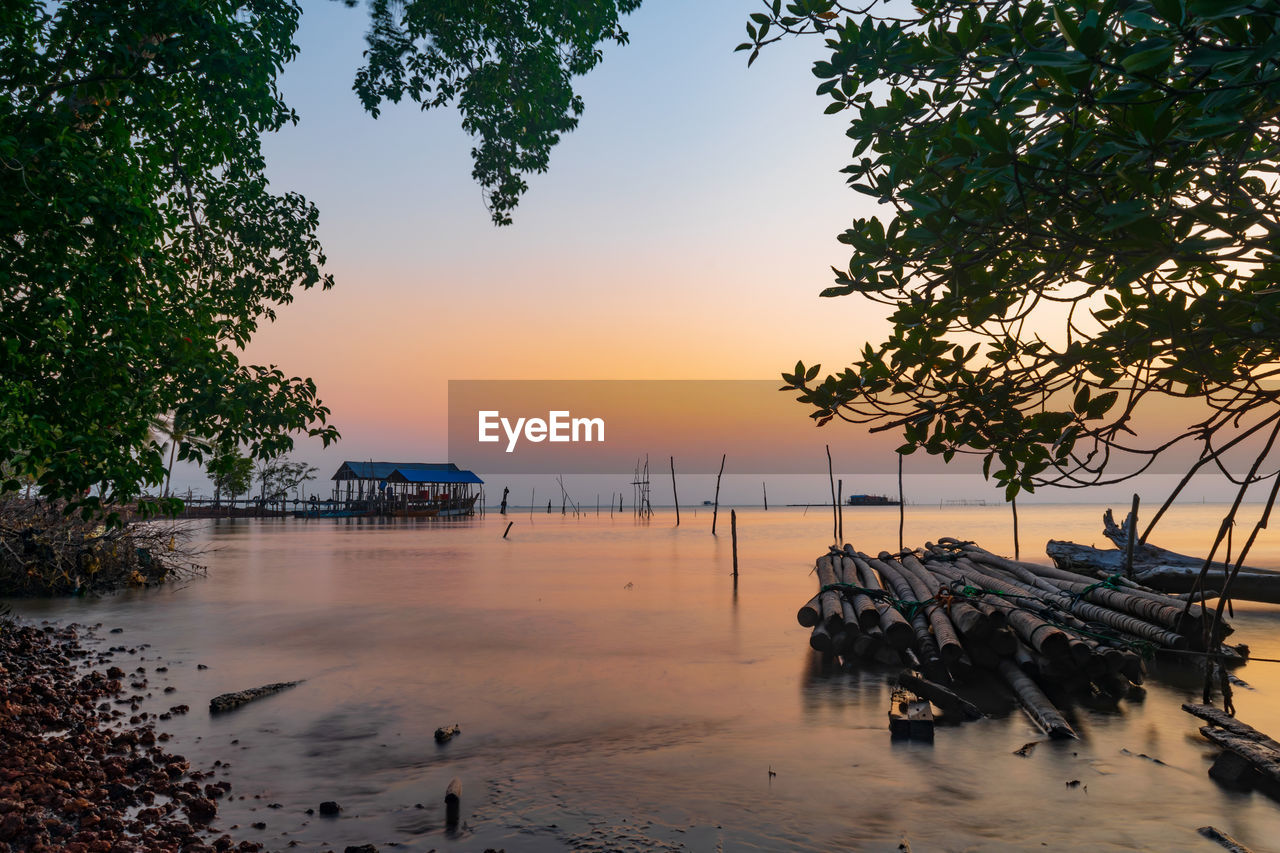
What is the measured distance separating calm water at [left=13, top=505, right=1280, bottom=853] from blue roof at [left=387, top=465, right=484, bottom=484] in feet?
182

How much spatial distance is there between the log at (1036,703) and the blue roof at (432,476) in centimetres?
6846

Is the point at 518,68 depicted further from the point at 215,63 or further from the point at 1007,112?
the point at 1007,112

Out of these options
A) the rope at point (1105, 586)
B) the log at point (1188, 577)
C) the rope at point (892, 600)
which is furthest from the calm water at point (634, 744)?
the rope at point (1105, 586)

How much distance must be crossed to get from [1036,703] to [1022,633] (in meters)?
1.47

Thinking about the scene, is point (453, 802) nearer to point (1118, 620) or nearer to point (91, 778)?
point (91, 778)

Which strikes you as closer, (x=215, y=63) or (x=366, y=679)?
(x=215, y=63)

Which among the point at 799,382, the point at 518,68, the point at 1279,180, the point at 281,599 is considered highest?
the point at 518,68

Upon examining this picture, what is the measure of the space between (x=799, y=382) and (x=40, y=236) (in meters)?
5.51

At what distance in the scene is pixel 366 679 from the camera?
38.2ft

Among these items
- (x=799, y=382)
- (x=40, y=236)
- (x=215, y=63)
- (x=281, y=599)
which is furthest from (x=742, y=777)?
(x=281, y=599)

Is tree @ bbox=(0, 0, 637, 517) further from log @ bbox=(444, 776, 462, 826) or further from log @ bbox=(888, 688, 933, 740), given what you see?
log @ bbox=(888, 688, 933, 740)

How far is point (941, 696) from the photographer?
29.9 ft

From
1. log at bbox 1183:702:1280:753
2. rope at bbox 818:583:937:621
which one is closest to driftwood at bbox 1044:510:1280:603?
rope at bbox 818:583:937:621

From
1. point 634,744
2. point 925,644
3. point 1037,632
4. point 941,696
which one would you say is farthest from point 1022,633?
point 634,744
